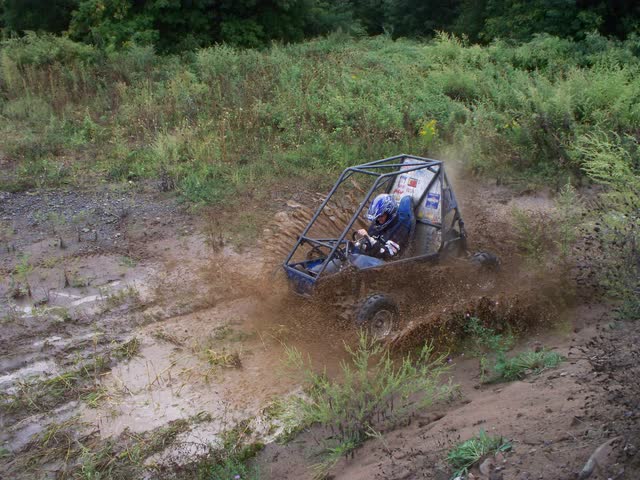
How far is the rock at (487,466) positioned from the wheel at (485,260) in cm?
393

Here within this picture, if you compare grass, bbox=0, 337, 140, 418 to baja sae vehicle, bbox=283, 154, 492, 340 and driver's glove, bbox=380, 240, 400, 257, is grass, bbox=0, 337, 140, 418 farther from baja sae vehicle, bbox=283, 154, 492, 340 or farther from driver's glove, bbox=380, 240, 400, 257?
driver's glove, bbox=380, 240, 400, 257

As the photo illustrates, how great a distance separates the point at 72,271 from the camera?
9.09 metres

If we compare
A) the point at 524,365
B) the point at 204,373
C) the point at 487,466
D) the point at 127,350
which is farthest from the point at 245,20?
the point at 487,466

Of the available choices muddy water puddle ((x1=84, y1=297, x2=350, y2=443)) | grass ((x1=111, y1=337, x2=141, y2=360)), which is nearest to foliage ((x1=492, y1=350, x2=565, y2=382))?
muddy water puddle ((x1=84, y1=297, x2=350, y2=443))

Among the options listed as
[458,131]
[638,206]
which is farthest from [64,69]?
[638,206]

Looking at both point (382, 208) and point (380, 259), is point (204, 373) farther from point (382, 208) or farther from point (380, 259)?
point (382, 208)

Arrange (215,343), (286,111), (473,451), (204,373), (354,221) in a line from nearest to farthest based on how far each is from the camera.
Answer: (473,451) → (204,373) → (215,343) → (354,221) → (286,111)

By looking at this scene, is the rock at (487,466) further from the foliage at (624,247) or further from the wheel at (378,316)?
the wheel at (378,316)

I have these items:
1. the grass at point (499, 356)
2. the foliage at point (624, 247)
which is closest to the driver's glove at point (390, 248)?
the grass at point (499, 356)

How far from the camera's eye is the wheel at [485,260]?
27.3 ft

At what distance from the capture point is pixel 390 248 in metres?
7.99

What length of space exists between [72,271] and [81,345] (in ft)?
5.74

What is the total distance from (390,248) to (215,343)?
233cm

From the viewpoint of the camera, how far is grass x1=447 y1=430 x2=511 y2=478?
4.71 metres
